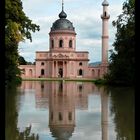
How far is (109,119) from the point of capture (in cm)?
1298

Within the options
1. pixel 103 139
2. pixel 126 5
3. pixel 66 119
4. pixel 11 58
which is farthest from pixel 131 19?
pixel 103 139

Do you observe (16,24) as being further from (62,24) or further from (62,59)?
(62,59)

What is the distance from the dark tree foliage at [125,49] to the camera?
114 feet

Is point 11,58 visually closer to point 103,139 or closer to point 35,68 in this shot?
point 103,139

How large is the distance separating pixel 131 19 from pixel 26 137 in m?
28.8

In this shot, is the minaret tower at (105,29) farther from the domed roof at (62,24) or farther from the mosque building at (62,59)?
the domed roof at (62,24)

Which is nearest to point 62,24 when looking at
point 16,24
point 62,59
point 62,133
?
point 62,59

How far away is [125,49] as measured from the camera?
120ft

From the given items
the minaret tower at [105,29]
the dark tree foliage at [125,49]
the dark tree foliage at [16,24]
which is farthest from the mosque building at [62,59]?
the dark tree foliage at [16,24]

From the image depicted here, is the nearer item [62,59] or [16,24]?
[16,24]

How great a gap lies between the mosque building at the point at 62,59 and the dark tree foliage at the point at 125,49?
6413 cm

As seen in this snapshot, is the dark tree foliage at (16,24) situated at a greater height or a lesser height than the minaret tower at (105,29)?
lesser

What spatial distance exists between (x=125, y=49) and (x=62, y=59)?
73.5 metres

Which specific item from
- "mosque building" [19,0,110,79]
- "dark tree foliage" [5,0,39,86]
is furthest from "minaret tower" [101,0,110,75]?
"dark tree foliage" [5,0,39,86]
